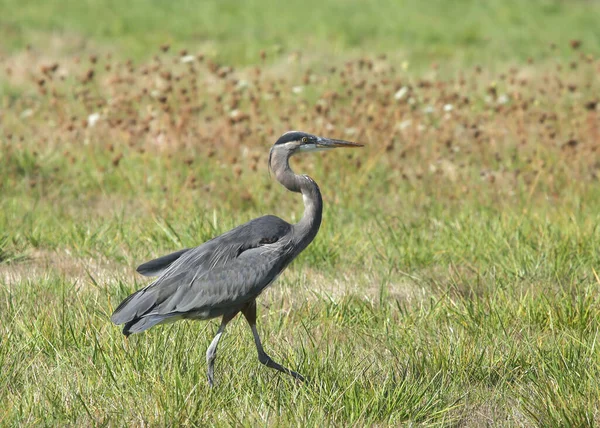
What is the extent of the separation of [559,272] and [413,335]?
151 centimetres

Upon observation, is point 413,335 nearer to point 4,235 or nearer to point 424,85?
point 4,235

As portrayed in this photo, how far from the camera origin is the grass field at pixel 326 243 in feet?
13.2

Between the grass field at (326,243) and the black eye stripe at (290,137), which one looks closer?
the grass field at (326,243)

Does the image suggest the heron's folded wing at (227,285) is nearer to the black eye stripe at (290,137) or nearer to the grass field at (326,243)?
the grass field at (326,243)

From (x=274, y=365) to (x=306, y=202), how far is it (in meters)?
0.84

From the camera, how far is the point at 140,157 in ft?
27.6

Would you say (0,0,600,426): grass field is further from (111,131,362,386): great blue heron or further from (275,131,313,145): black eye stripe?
(275,131,313,145): black eye stripe

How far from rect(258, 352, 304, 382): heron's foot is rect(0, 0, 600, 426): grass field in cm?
6

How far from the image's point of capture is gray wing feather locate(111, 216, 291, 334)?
4297 millimetres

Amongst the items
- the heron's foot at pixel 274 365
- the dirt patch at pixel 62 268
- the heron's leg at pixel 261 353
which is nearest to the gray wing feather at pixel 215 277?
the heron's leg at pixel 261 353

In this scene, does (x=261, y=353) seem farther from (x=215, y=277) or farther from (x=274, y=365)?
(x=215, y=277)

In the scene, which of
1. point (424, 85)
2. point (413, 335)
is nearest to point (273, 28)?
point (424, 85)

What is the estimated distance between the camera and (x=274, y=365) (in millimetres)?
4277

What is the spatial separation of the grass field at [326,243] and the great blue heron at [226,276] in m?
0.15
